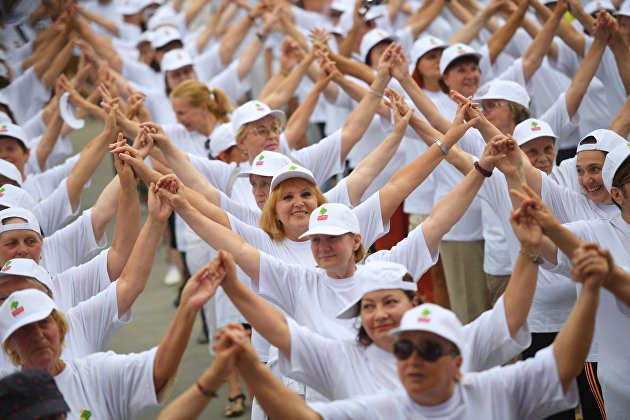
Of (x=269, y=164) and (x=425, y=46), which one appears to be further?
(x=425, y=46)

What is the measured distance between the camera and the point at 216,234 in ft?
15.4

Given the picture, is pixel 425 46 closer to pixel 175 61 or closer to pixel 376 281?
pixel 175 61

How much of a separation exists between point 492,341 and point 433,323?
1.80ft

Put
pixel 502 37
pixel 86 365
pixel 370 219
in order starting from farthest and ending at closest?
pixel 502 37, pixel 370 219, pixel 86 365

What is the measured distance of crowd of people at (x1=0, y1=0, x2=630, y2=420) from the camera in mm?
3723

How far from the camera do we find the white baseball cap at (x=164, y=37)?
32.6ft

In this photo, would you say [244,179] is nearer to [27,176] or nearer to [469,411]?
[27,176]

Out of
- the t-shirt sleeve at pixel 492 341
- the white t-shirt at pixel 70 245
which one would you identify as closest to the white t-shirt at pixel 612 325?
the t-shirt sleeve at pixel 492 341

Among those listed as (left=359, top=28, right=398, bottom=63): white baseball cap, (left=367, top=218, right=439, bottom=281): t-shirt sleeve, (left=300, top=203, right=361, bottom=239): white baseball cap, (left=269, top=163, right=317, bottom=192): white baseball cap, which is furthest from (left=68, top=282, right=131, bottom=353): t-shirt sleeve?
(left=359, top=28, right=398, bottom=63): white baseball cap

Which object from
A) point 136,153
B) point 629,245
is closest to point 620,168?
point 629,245

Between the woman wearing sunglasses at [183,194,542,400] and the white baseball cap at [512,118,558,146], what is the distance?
1.80 m

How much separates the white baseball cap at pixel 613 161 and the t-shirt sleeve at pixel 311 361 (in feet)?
5.92

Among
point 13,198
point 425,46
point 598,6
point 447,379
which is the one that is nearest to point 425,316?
point 447,379

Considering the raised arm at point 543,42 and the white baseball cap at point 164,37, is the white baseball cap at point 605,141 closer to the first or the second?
the raised arm at point 543,42
